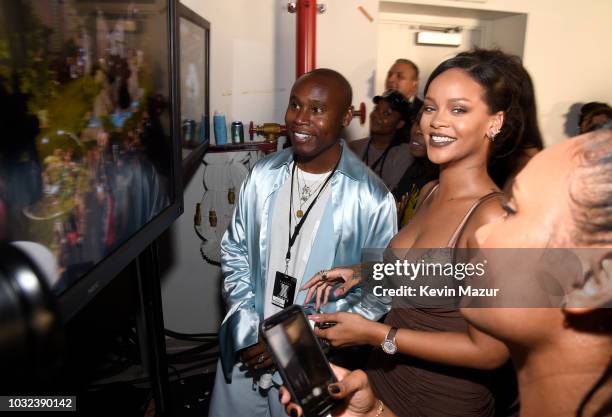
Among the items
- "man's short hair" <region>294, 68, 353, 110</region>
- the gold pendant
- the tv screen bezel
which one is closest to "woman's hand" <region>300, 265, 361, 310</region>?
the tv screen bezel

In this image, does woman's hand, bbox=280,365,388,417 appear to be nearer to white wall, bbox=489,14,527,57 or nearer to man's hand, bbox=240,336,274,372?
man's hand, bbox=240,336,274,372

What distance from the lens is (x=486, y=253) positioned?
0.73 meters

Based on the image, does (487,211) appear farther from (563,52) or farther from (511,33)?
(563,52)

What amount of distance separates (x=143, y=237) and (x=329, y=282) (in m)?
0.68

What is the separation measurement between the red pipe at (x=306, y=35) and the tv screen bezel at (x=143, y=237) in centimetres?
132

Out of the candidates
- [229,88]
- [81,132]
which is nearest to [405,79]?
[229,88]

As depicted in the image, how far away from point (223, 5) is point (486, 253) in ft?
9.23

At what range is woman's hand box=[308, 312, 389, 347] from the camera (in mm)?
1323

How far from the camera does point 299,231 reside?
1.83 meters

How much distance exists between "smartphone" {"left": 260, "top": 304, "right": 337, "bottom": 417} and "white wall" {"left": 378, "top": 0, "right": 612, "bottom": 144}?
3442 millimetres

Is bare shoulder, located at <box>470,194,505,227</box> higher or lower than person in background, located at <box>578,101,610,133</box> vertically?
lower

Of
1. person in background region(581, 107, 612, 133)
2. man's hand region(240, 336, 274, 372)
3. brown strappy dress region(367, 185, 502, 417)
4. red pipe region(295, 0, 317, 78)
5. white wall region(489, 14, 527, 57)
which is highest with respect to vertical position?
white wall region(489, 14, 527, 57)

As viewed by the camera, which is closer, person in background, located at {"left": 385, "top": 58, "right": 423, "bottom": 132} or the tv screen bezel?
the tv screen bezel

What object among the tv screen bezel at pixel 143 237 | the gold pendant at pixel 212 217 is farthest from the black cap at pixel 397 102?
the tv screen bezel at pixel 143 237
